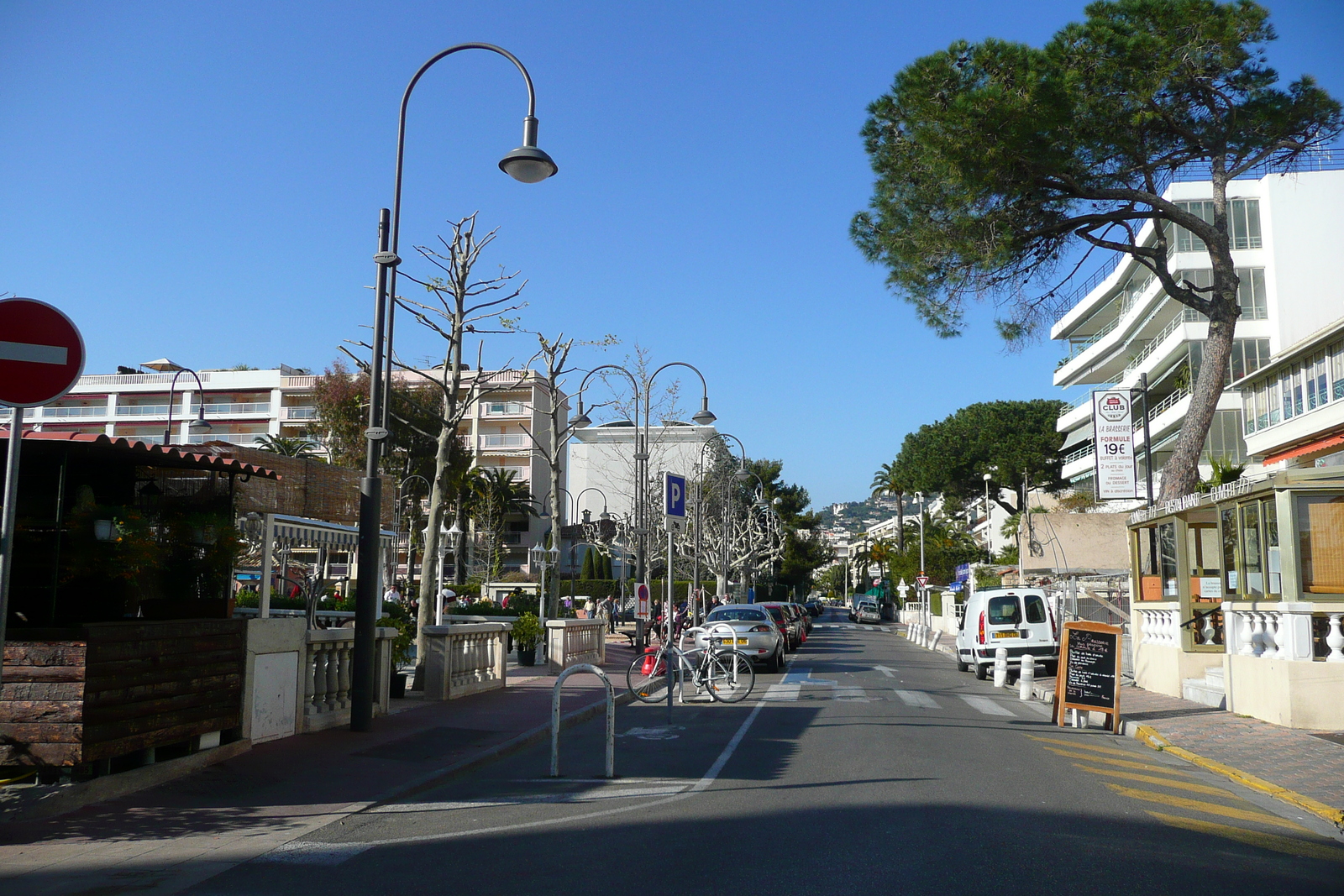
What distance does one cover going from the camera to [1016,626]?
22.5 metres

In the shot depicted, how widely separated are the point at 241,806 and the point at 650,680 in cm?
1189

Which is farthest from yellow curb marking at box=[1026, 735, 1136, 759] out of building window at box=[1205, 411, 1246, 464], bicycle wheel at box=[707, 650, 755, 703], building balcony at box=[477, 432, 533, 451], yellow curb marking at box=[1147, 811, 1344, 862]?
building balcony at box=[477, 432, 533, 451]

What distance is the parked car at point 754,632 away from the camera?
24.0m

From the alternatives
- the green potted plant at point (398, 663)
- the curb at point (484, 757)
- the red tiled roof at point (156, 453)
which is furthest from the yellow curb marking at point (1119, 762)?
the red tiled roof at point (156, 453)

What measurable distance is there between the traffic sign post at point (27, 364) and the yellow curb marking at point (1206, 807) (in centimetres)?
854

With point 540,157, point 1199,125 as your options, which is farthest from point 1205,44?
point 540,157

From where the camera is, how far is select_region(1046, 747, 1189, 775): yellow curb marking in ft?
34.7

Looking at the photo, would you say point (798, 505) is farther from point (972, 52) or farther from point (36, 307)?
point (36, 307)

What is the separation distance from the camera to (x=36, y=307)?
569 centimetres

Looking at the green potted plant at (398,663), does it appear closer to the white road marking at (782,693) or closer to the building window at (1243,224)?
the white road marking at (782,693)

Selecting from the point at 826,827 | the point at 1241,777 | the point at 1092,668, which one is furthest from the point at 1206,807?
the point at 1092,668

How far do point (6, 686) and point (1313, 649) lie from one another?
48.1 ft

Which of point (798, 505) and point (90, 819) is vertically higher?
point (798, 505)

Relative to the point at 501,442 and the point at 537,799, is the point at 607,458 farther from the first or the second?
the point at 537,799
